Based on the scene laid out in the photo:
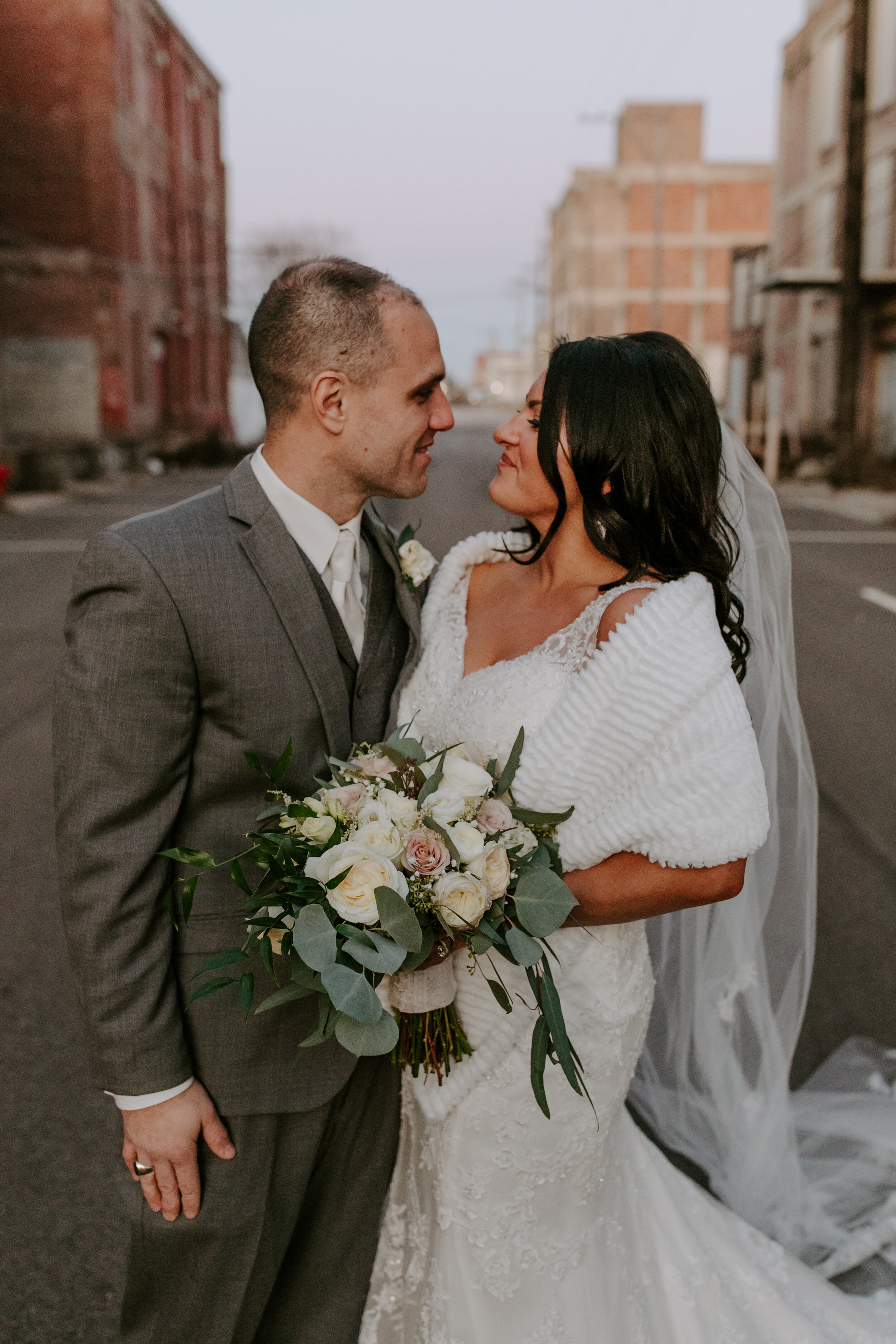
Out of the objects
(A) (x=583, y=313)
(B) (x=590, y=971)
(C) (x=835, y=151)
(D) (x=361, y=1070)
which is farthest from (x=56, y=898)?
(A) (x=583, y=313)

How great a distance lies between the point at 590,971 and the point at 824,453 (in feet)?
96.3

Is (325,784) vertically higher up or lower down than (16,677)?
higher up

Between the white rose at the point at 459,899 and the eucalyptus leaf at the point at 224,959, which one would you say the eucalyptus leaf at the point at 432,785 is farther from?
the eucalyptus leaf at the point at 224,959

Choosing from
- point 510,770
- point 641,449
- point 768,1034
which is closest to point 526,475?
point 641,449

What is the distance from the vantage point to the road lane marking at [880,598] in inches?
442

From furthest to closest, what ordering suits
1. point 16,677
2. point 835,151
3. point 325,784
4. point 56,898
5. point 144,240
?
point 144,240, point 835,151, point 16,677, point 56,898, point 325,784

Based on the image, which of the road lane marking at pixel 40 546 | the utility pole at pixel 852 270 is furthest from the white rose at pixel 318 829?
the utility pole at pixel 852 270

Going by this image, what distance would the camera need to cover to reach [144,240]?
38406 millimetres

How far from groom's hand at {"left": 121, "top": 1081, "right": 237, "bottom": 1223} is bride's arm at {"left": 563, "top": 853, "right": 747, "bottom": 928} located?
814mm

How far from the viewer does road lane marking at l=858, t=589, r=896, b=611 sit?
11219 mm

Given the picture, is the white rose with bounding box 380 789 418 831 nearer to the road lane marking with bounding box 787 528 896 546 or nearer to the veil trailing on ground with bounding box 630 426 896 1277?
the veil trailing on ground with bounding box 630 426 896 1277

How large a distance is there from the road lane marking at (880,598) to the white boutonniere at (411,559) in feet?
30.8

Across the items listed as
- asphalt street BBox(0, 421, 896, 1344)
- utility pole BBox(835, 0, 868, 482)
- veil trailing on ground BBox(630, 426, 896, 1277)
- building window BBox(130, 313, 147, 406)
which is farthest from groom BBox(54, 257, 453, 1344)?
building window BBox(130, 313, 147, 406)

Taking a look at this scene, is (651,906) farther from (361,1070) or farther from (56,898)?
(56,898)
